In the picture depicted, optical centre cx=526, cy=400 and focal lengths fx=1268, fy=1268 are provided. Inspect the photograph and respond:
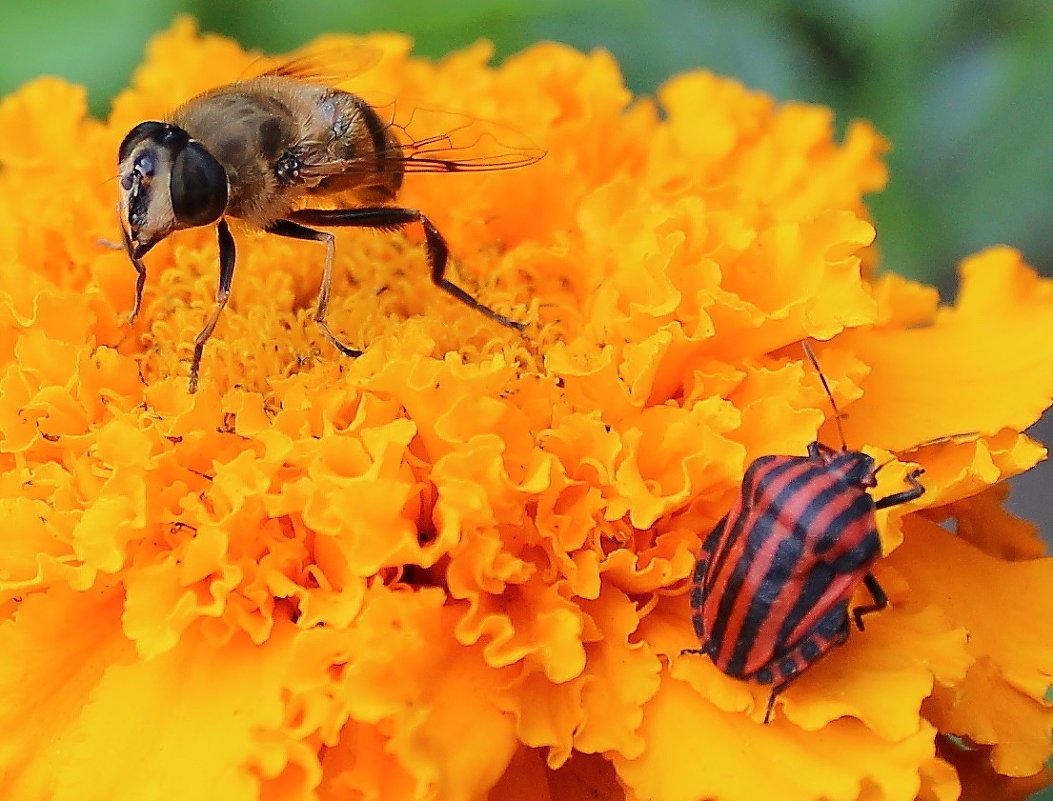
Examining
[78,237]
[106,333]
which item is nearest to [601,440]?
[106,333]

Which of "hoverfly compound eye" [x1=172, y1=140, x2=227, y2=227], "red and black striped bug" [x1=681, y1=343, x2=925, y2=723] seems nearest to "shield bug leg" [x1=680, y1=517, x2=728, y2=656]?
"red and black striped bug" [x1=681, y1=343, x2=925, y2=723]

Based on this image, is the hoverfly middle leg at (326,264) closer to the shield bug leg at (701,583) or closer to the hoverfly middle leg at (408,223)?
the hoverfly middle leg at (408,223)

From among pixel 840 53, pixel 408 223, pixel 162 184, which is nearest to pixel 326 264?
pixel 408 223

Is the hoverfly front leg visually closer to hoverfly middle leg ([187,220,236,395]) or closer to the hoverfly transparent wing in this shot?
hoverfly middle leg ([187,220,236,395])

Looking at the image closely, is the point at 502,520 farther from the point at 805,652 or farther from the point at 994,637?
the point at 994,637

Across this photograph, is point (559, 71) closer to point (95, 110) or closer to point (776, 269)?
point (776, 269)

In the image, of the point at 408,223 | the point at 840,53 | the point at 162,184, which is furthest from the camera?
the point at 840,53
